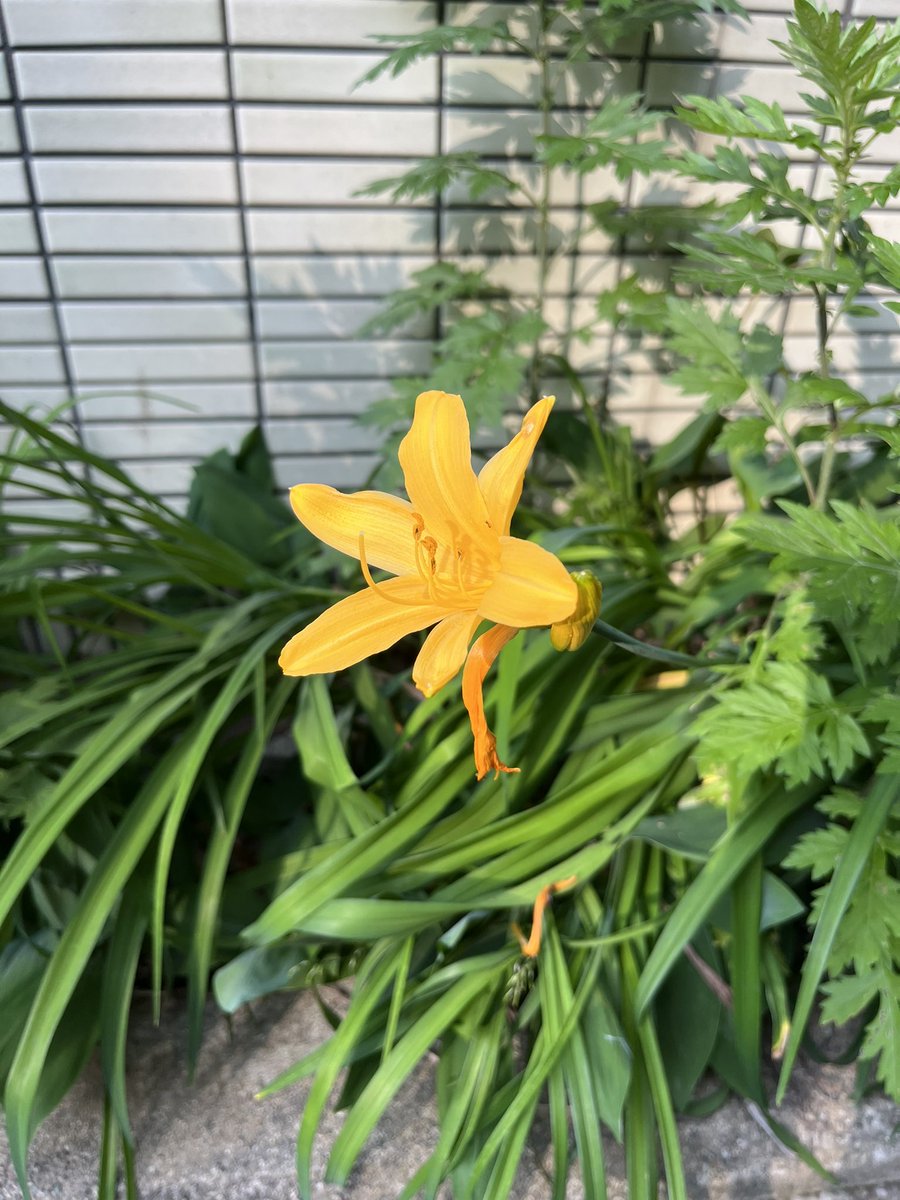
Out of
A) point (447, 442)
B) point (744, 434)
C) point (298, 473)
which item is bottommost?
point (298, 473)

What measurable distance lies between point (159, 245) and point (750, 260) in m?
0.93

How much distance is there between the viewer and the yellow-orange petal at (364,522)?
623 millimetres

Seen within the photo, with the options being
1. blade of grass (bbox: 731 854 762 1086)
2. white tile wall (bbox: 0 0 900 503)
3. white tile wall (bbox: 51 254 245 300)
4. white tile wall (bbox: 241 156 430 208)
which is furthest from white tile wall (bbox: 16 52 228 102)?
blade of grass (bbox: 731 854 762 1086)

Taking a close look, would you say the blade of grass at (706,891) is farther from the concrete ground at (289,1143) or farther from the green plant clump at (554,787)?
the concrete ground at (289,1143)

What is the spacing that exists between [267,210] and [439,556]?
0.96 m

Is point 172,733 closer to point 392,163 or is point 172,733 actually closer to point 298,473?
point 298,473

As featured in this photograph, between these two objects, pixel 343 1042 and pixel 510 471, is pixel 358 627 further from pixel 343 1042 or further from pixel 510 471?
pixel 343 1042

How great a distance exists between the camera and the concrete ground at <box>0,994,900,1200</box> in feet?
2.99

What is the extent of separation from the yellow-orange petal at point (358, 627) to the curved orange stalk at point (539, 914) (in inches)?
18.7

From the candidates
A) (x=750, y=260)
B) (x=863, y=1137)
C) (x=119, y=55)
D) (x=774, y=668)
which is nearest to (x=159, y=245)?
(x=119, y=55)

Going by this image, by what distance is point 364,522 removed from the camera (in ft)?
2.08

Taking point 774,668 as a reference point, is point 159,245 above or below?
above

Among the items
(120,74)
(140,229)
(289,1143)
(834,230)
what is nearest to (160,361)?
(140,229)

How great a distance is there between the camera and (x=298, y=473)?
155 cm
